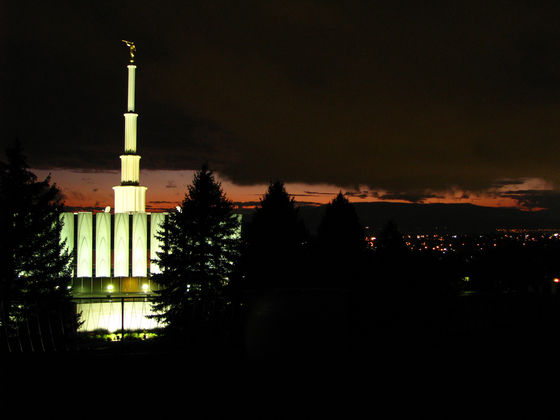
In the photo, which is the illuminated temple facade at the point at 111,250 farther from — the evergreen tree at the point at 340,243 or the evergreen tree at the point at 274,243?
the evergreen tree at the point at 274,243

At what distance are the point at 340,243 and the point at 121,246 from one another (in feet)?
63.6

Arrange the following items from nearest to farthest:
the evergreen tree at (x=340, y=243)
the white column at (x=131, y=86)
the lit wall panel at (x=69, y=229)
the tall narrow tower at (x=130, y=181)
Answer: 1. the evergreen tree at (x=340, y=243)
2. the lit wall panel at (x=69, y=229)
3. the tall narrow tower at (x=130, y=181)
4. the white column at (x=131, y=86)

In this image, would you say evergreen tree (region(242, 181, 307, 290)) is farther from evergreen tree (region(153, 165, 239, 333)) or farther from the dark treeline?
evergreen tree (region(153, 165, 239, 333))

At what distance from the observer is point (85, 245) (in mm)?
39625

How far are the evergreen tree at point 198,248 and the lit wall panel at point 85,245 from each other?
54.6 ft

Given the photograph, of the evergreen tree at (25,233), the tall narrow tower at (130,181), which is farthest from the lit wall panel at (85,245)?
the evergreen tree at (25,233)

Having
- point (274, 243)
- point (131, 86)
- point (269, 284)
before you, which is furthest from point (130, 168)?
point (269, 284)

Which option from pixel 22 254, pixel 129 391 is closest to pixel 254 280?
pixel 22 254

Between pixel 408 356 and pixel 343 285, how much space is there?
1178cm

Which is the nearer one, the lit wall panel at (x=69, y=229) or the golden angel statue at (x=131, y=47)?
the lit wall panel at (x=69, y=229)

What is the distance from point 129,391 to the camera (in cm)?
770

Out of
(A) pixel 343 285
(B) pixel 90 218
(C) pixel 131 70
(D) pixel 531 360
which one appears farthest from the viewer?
(C) pixel 131 70

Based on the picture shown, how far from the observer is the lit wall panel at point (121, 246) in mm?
39781

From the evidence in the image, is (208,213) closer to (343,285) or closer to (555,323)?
(343,285)
